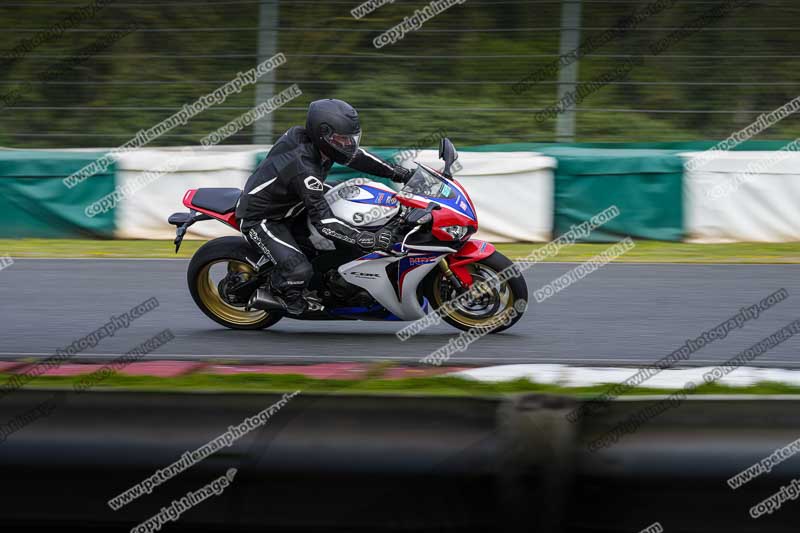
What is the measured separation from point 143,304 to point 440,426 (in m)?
5.58

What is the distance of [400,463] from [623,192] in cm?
842

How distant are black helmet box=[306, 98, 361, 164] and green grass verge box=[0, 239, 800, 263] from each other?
→ 169 inches

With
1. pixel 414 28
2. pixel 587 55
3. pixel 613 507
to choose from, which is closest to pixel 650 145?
pixel 587 55

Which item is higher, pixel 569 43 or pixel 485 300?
pixel 569 43

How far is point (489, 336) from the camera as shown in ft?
24.1

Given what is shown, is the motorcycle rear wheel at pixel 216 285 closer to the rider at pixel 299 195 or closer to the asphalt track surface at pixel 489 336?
the asphalt track surface at pixel 489 336

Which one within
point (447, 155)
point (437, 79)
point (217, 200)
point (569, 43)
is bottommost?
point (217, 200)

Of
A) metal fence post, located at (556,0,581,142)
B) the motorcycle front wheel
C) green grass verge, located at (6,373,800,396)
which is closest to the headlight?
the motorcycle front wheel

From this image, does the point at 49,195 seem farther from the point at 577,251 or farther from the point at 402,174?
the point at 402,174

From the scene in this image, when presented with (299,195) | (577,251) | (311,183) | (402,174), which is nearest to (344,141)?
(311,183)

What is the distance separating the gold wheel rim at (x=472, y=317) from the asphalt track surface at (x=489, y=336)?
0.15 metres

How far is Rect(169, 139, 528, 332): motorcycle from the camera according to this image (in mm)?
6914

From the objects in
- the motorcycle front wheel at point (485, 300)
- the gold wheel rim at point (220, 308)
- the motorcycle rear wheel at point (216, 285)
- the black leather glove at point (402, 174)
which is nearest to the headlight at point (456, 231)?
the motorcycle front wheel at point (485, 300)

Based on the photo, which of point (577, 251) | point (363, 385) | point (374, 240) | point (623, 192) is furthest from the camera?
point (623, 192)
